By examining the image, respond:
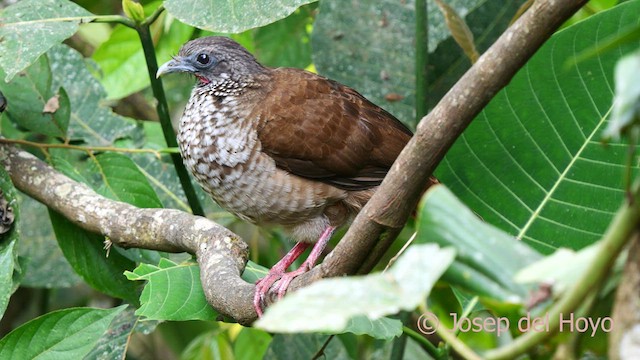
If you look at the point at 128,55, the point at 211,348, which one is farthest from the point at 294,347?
the point at 128,55

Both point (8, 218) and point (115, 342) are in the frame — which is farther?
point (115, 342)

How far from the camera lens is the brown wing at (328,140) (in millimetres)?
3148

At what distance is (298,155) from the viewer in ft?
10.3

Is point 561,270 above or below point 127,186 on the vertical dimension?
above

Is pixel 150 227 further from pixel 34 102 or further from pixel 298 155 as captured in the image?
pixel 34 102

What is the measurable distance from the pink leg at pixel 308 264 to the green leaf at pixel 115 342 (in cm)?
67

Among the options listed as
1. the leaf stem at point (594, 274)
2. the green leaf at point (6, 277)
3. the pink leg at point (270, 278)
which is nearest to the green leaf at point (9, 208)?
the green leaf at point (6, 277)

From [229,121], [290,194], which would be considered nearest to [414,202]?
[290,194]

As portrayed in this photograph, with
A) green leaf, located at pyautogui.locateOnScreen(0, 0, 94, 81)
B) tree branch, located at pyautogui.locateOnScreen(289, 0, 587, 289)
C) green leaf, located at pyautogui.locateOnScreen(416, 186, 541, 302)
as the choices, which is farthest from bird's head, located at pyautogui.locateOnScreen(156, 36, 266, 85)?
green leaf, located at pyautogui.locateOnScreen(416, 186, 541, 302)

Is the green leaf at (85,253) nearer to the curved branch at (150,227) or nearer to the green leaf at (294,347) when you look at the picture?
the curved branch at (150,227)

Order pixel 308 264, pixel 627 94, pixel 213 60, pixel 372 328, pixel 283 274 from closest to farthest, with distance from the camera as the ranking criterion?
pixel 627 94 → pixel 372 328 → pixel 283 274 → pixel 308 264 → pixel 213 60

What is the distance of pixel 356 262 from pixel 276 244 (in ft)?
7.44

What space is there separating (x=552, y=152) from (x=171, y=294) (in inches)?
50.9

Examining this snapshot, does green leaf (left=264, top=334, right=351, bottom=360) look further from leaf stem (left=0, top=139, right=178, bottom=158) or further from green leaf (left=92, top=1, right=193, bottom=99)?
green leaf (left=92, top=1, right=193, bottom=99)
